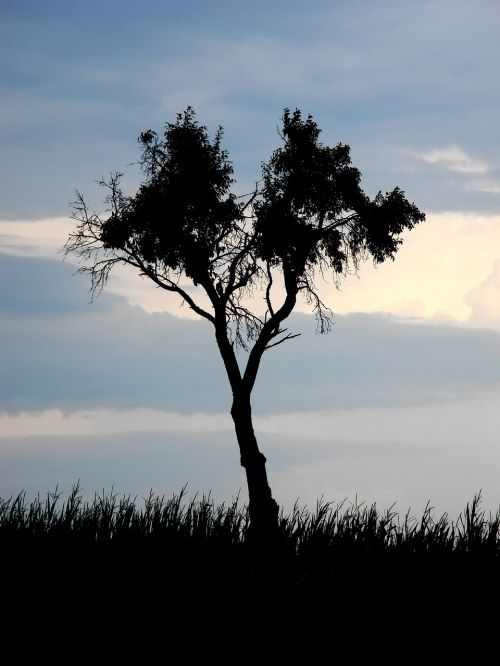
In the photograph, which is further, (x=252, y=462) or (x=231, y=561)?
(x=252, y=462)

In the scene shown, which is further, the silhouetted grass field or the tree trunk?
the tree trunk

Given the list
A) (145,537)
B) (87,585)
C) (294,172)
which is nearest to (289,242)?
(294,172)

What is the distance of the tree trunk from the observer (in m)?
26.2

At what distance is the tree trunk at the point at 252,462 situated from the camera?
26.2 meters

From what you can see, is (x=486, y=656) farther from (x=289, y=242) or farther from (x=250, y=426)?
(x=289, y=242)

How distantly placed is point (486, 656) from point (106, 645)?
19.2 feet

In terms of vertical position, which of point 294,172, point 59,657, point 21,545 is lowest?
point 59,657

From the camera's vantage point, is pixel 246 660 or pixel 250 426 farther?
pixel 250 426

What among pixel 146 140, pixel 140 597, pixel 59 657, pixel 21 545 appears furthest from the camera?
pixel 146 140

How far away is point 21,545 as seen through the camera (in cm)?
1681

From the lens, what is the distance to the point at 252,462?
1064 inches

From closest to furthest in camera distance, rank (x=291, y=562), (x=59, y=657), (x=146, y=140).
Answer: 1. (x=59, y=657)
2. (x=291, y=562)
3. (x=146, y=140)

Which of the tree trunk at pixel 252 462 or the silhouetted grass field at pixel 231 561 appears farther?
the tree trunk at pixel 252 462

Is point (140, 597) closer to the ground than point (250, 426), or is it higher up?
closer to the ground
